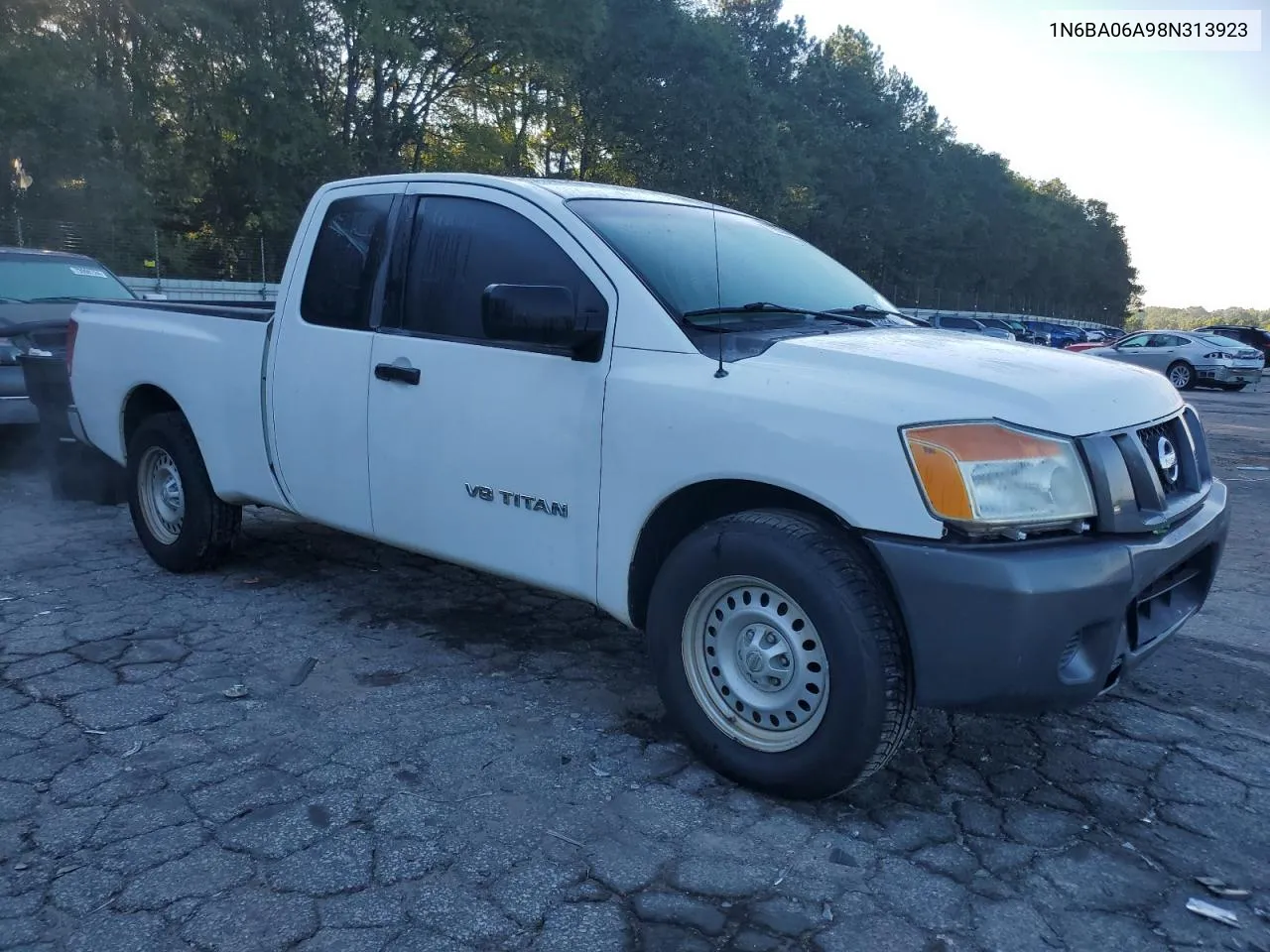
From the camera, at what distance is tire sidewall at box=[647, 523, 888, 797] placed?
8.87ft

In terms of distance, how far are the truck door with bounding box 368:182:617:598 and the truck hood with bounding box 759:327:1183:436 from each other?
0.75 m

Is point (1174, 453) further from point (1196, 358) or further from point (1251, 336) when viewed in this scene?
point (1251, 336)

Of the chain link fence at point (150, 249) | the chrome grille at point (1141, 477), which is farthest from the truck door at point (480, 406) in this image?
the chain link fence at point (150, 249)

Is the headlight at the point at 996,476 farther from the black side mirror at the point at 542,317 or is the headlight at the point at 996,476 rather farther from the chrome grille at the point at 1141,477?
the black side mirror at the point at 542,317

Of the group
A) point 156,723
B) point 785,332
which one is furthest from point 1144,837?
point 156,723

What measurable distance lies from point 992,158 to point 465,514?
8379 centimetres

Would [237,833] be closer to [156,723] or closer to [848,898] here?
[156,723]

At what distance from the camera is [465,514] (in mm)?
3707

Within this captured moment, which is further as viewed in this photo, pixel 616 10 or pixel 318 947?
pixel 616 10

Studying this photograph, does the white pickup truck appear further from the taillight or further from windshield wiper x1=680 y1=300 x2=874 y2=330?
the taillight

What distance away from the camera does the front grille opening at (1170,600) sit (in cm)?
289

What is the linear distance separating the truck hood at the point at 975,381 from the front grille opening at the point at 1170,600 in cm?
48

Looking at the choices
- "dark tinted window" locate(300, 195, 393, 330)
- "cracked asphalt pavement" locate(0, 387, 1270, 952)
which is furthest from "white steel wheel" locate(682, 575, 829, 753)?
"dark tinted window" locate(300, 195, 393, 330)

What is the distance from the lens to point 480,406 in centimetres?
360
